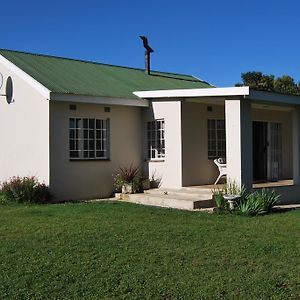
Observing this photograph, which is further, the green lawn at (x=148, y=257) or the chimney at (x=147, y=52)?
the chimney at (x=147, y=52)

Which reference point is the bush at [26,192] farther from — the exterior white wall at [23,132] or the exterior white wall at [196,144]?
the exterior white wall at [196,144]

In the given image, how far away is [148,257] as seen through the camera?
734cm

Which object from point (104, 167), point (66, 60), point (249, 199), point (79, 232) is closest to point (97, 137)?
point (104, 167)

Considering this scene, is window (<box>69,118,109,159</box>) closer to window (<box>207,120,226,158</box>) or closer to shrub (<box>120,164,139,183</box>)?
shrub (<box>120,164,139,183</box>)

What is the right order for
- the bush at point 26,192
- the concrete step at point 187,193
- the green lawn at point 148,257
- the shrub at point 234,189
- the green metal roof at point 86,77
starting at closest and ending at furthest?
the green lawn at point 148,257 → the shrub at point 234,189 → the concrete step at point 187,193 → the bush at point 26,192 → the green metal roof at point 86,77

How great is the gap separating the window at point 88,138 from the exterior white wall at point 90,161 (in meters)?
0.20

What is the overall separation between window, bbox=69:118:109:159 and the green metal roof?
37.8 inches

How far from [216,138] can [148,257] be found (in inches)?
375

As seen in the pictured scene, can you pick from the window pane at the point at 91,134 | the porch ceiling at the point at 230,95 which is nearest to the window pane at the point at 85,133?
the window pane at the point at 91,134

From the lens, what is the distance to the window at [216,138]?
16.2 metres

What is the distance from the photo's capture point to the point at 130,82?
18.2 metres

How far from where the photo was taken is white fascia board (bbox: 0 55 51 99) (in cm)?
1408

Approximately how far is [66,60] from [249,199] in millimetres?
9532

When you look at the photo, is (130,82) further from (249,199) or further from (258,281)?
(258,281)
